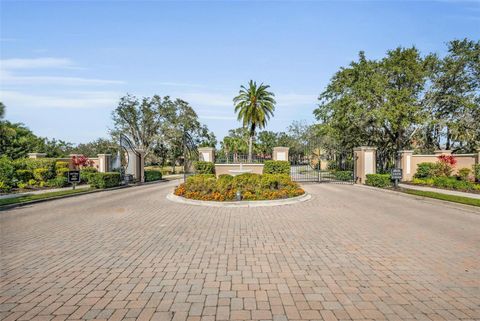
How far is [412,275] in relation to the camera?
505 cm

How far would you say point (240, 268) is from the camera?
5312 mm

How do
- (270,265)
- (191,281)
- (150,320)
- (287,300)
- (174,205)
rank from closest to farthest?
(150,320) < (287,300) < (191,281) < (270,265) < (174,205)

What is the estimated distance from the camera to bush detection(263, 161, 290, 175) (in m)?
23.2

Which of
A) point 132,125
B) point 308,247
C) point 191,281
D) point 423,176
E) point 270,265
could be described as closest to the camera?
point 191,281

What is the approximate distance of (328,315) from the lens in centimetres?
372

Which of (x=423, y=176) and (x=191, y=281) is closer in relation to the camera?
(x=191, y=281)

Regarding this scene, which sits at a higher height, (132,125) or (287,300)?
(132,125)

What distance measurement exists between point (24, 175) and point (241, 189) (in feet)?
55.6

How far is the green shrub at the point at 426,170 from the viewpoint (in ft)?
74.2

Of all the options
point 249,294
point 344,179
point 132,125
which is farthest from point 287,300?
point 132,125

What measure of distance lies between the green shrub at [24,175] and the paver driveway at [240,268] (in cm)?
1257

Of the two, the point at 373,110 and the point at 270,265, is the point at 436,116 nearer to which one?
the point at 373,110

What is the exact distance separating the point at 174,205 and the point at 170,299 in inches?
339

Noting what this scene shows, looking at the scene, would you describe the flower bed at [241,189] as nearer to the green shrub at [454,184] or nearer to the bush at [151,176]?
the green shrub at [454,184]
